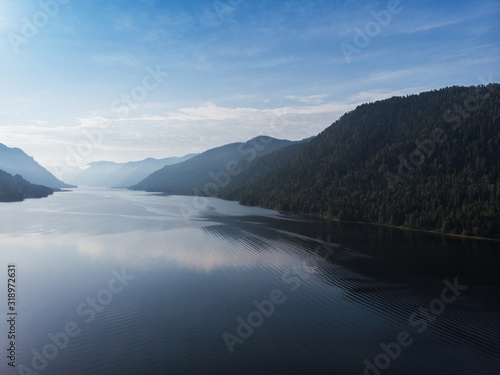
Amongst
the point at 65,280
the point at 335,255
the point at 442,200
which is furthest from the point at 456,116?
the point at 65,280

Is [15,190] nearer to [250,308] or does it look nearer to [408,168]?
[250,308]

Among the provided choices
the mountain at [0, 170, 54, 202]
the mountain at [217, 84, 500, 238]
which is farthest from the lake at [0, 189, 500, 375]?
the mountain at [0, 170, 54, 202]

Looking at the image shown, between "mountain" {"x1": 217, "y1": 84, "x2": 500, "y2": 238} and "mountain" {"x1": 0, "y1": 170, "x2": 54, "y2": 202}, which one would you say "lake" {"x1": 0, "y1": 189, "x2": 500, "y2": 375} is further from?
"mountain" {"x1": 0, "y1": 170, "x2": 54, "y2": 202}

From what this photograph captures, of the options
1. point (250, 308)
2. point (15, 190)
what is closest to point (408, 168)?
point (250, 308)

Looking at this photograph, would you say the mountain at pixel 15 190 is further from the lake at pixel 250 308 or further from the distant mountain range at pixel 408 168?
the lake at pixel 250 308

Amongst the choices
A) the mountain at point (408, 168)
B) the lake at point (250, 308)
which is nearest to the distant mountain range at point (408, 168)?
the mountain at point (408, 168)

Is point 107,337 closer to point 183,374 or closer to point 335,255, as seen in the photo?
point 183,374
